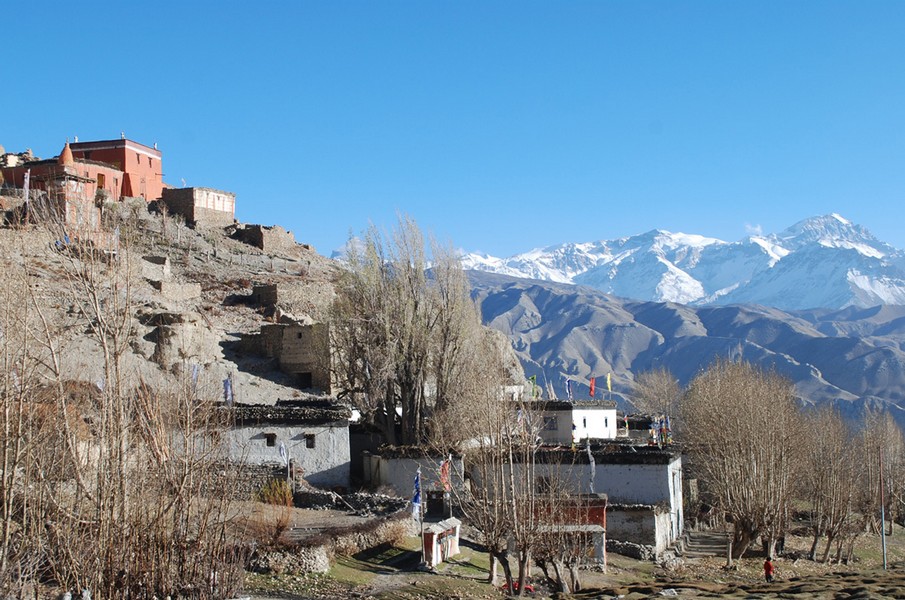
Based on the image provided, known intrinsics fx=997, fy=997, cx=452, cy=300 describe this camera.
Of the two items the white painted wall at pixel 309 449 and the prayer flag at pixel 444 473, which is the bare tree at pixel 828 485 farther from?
the white painted wall at pixel 309 449

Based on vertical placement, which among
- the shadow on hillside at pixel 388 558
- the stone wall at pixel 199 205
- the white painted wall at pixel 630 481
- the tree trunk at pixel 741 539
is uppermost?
the stone wall at pixel 199 205

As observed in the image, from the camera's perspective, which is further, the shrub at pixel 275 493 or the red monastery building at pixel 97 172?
the red monastery building at pixel 97 172

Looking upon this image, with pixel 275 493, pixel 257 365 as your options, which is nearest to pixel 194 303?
pixel 257 365

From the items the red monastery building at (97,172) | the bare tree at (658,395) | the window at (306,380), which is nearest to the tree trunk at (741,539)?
the window at (306,380)

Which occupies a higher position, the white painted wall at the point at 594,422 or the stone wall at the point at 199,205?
the stone wall at the point at 199,205

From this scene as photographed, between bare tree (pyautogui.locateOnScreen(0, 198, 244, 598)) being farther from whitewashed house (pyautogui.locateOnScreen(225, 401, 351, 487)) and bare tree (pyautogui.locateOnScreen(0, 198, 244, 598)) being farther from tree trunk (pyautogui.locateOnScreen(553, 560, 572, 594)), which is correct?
whitewashed house (pyautogui.locateOnScreen(225, 401, 351, 487))

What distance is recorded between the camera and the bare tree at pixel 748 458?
3591cm

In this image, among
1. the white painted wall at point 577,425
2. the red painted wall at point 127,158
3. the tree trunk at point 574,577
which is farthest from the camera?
the red painted wall at point 127,158

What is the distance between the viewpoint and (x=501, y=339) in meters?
56.2

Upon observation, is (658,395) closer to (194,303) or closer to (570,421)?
(570,421)

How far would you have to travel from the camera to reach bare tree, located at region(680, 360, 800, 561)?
35906mm

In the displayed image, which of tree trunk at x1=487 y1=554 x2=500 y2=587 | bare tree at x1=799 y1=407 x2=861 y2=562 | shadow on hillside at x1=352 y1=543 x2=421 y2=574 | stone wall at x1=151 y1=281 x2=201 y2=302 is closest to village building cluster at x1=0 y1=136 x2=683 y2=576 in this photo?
shadow on hillside at x1=352 y1=543 x2=421 y2=574

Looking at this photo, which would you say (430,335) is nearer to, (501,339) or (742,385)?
A: (501,339)

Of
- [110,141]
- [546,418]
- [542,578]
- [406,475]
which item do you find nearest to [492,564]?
[542,578]
